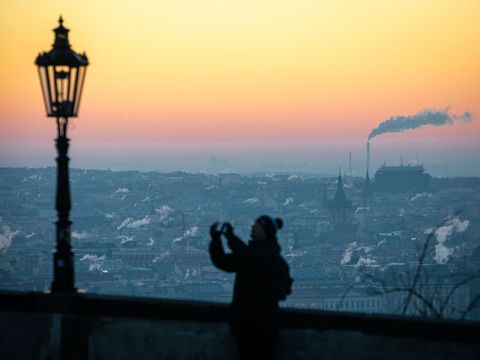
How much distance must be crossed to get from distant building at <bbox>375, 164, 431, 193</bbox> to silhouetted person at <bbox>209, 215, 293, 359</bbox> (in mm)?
171107

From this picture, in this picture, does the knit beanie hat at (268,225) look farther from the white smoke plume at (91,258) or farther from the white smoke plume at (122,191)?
the white smoke plume at (122,191)

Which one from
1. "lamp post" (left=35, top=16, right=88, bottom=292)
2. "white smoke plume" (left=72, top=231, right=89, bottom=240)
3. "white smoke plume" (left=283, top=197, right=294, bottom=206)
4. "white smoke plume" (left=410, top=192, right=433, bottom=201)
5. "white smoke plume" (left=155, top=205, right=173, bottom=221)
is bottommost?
"white smoke plume" (left=72, top=231, right=89, bottom=240)

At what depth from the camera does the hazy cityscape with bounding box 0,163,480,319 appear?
89.8m

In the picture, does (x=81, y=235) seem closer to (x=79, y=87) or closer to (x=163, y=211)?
(x=163, y=211)

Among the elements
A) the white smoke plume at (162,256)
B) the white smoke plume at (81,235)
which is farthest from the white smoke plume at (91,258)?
the white smoke plume at (81,235)

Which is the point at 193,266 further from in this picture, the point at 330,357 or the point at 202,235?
the point at 330,357

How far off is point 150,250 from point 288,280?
369 feet

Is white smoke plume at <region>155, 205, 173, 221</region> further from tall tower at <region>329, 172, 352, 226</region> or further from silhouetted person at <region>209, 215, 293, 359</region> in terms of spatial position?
silhouetted person at <region>209, 215, 293, 359</region>

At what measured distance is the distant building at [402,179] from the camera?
177m

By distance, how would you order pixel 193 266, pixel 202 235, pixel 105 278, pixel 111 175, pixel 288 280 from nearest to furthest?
pixel 288 280, pixel 105 278, pixel 193 266, pixel 202 235, pixel 111 175

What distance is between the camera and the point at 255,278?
5914 millimetres

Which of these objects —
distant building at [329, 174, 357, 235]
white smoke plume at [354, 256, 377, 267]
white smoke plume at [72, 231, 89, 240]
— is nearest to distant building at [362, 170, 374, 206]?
distant building at [329, 174, 357, 235]

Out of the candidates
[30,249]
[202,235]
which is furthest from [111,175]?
[30,249]

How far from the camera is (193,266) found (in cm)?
11162
